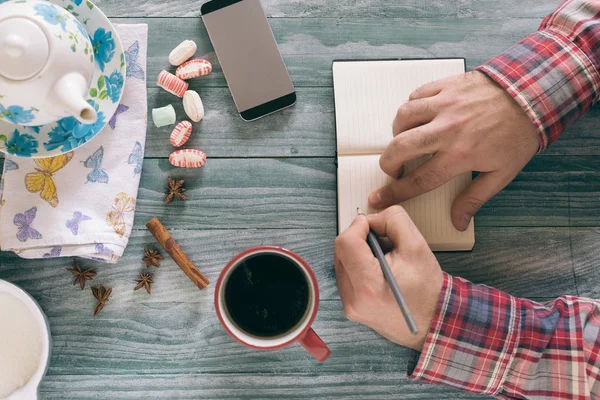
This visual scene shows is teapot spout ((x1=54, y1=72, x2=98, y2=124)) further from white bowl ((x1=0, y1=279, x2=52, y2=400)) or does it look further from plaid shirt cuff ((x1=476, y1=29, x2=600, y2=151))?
plaid shirt cuff ((x1=476, y1=29, x2=600, y2=151))

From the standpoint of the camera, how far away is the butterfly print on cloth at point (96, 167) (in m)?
0.79

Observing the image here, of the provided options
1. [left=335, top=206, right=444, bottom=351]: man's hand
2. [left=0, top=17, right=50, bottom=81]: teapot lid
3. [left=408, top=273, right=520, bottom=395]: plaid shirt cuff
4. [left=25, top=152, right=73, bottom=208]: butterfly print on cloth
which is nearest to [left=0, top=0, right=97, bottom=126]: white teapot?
[left=0, top=17, right=50, bottom=81]: teapot lid

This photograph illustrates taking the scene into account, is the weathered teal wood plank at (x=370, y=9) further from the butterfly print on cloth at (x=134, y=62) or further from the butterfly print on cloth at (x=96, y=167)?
the butterfly print on cloth at (x=96, y=167)

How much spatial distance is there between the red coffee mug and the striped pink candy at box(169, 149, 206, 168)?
23 cm

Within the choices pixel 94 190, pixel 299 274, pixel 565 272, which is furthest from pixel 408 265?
pixel 94 190

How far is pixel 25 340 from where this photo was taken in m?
0.77

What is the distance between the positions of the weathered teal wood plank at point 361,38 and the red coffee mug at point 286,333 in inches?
13.6

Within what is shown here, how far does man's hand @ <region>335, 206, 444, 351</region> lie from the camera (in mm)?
668

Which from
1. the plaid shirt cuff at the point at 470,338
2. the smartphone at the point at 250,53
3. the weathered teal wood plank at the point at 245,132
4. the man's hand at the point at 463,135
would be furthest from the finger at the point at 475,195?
the smartphone at the point at 250,53

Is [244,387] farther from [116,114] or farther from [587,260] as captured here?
[587,260]

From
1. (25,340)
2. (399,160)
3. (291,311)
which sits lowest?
(25,340)

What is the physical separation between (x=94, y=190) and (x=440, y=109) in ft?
1.91

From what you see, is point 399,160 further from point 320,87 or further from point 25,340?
point 25,340

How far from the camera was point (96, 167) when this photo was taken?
79 cm
